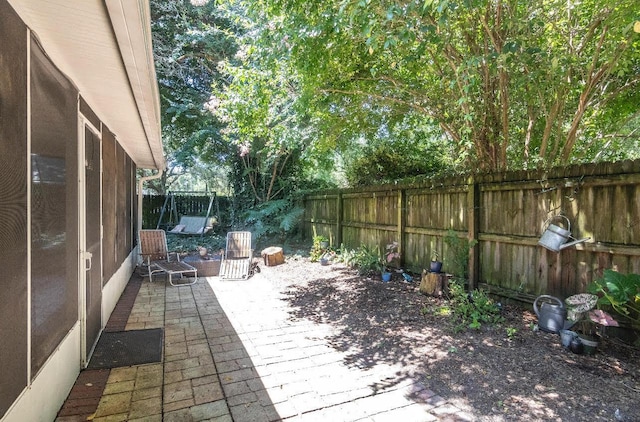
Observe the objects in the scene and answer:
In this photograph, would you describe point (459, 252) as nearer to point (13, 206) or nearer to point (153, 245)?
point (13, 206)

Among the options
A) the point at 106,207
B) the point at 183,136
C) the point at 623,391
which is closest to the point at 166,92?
the point at 183,136

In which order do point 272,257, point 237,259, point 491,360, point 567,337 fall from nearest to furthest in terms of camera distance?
point 491,360
point 567,337
point 237,259
point 272,257

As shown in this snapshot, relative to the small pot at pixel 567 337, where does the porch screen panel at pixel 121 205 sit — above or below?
above

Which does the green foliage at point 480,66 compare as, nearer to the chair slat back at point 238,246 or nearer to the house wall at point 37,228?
the house wall at point 37,228

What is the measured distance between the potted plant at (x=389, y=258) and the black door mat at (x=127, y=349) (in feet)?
10.8

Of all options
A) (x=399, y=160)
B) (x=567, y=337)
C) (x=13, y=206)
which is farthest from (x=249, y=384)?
(x=399, y=160)

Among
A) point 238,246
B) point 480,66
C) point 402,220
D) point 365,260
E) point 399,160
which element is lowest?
point 365,260

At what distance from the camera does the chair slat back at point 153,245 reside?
254 inches

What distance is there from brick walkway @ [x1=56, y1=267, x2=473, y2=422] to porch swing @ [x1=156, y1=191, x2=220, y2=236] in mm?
6077

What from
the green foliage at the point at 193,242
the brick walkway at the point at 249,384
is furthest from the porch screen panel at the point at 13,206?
the green foliage at the point at 193,242

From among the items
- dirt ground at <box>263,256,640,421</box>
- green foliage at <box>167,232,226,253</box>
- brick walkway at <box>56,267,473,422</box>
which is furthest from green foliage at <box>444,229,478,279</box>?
green foliage at <box>167,232,226,253</box>

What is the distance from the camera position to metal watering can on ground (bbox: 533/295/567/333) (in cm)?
315

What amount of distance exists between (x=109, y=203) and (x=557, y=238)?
5.00 meters

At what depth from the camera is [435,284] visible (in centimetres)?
442
